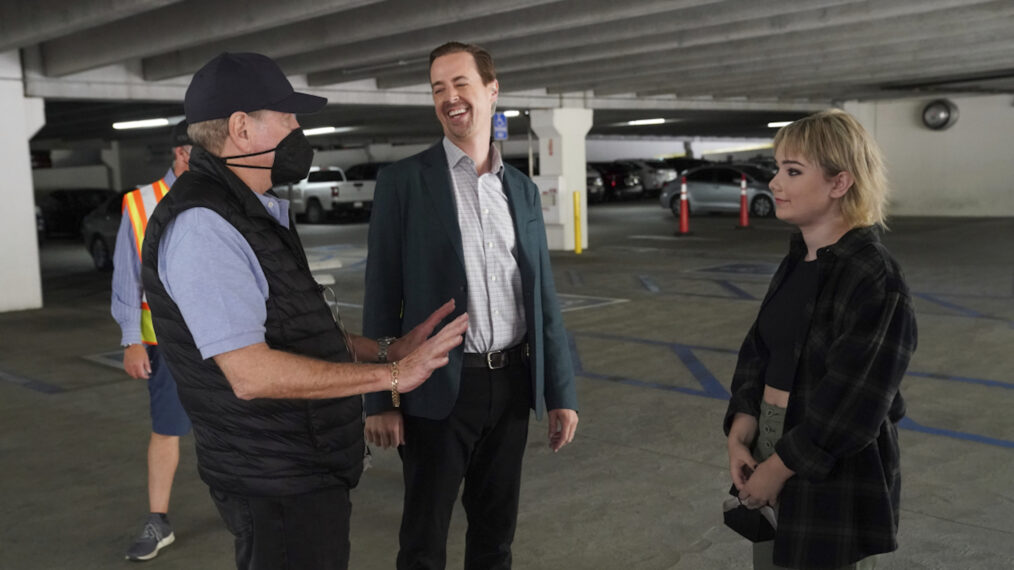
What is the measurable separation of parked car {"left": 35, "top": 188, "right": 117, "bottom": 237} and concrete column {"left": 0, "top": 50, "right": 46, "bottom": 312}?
1458 cm

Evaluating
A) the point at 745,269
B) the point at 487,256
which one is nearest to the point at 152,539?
the point at 487,256

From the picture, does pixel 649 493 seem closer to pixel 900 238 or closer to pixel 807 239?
pixel 807 239

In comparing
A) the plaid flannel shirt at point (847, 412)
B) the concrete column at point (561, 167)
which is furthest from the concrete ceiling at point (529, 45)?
the plaid flannel shirt at point (847, 412)

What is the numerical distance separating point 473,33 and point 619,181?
74.6 ft

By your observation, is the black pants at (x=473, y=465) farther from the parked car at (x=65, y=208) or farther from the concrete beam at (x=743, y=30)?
the parked car at (x=65, y=208)

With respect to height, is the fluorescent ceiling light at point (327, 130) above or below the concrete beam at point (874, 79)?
below

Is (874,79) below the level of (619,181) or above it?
above

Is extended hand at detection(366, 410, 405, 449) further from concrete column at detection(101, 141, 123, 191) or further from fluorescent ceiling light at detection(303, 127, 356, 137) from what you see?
concrete column at detection(101, 141, 123, 191)

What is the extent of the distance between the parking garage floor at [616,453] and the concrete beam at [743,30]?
3.17 meters

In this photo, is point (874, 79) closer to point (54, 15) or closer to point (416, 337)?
point (54, 15)

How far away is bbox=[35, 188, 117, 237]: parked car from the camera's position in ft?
83.5

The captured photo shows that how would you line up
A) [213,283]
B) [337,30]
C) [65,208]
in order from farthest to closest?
[65,208] < [337,30] < [213,283]

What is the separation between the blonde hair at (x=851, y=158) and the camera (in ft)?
7.36

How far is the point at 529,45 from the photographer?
11617 mm
